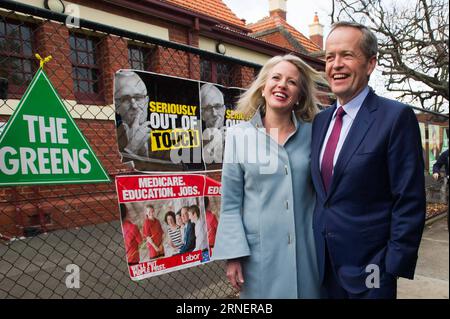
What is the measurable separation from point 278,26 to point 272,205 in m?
16.7

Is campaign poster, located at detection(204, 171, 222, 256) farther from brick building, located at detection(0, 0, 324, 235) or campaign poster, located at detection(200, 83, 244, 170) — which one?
brick building, located at detection(0, 0, 324, 235)

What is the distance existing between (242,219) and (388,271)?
2.55 ft

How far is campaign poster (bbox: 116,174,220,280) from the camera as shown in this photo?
2.13m

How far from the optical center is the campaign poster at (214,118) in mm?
2578

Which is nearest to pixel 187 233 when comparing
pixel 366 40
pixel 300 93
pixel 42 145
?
pixel 42 145

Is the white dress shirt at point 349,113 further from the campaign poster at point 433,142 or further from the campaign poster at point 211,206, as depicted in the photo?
the campaign poster at point 433,142

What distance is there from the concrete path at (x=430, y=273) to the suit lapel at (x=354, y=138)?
2.29 metres

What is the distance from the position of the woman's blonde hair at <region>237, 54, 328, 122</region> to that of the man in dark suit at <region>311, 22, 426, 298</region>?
0.89 feet

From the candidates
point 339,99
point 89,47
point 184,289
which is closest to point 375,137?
point 339,99

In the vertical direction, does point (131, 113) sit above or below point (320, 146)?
above

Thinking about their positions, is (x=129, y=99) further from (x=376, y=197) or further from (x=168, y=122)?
(x=376, y=197)

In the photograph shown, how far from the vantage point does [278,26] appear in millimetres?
16797

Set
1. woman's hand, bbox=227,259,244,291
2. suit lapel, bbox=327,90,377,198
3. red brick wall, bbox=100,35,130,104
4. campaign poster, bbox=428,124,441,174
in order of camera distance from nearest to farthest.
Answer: suit lapel, bbox=327,90,377,198 → woman's hand, bbox=227,259,244,291 → red brick wall, bbox=100,35,130,104 → campaign poster, bbox=428,124,441,174

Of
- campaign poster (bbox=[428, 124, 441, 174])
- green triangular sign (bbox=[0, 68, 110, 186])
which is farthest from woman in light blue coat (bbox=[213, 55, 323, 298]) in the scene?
campaign poster (bbox=[428, 124, 441, 174])
